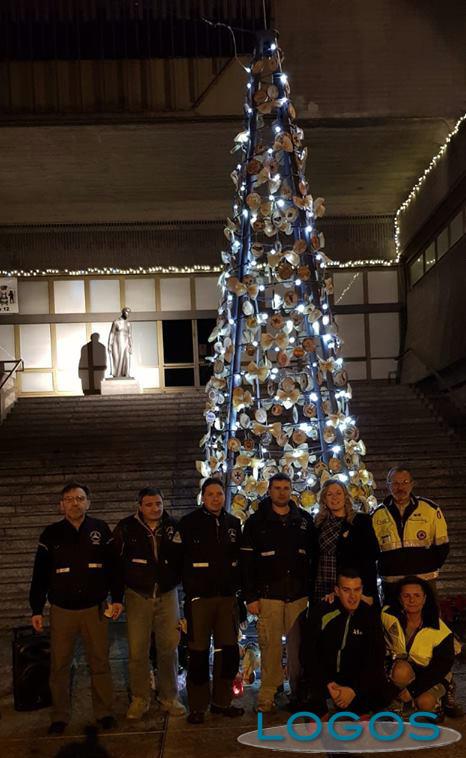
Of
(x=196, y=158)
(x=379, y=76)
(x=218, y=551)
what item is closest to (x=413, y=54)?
(x=379, y=76)

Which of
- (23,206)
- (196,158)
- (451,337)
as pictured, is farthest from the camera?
(23,206)

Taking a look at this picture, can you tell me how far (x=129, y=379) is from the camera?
1603 cm

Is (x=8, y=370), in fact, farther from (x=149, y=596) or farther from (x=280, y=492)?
(x=280, y=492)

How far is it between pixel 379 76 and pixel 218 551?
38.1ft

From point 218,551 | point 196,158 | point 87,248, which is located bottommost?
point 218,551

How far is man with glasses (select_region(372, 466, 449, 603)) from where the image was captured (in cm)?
488

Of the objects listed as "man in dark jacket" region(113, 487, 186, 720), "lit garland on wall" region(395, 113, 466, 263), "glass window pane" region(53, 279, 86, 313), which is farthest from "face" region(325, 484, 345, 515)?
"glass window pane" region(53, 279, 86, 313)

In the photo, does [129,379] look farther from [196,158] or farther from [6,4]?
[6,4]

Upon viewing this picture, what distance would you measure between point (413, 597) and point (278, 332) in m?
2.30

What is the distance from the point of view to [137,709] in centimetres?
484

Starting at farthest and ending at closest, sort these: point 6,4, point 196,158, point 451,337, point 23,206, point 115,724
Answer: point 23,206
point 196,158
point 451,337
point 6,4
point 115,724

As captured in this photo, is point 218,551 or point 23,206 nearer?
point 218,551

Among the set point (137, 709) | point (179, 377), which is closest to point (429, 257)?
point (179, 377)

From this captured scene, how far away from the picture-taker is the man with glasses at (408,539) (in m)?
4.88
